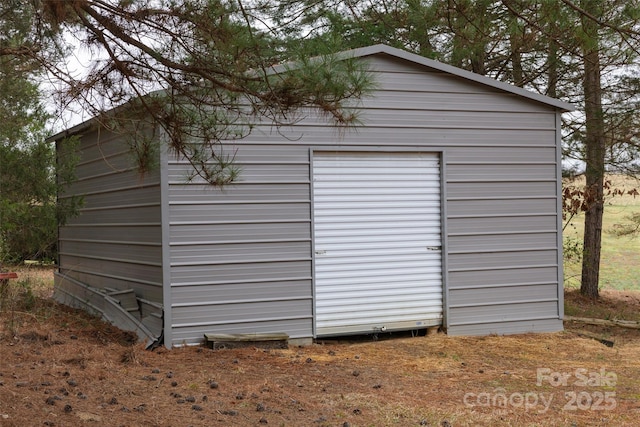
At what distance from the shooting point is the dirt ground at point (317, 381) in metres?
5.41

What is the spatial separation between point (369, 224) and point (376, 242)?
232mm

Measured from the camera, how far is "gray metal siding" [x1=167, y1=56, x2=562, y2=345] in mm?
8156

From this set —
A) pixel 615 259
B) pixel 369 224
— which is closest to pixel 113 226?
pixel 369 224

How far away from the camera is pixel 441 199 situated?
9.14 meters

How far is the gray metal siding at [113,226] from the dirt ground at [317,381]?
2.65 ft

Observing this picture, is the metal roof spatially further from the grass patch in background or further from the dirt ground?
the grass patch in background

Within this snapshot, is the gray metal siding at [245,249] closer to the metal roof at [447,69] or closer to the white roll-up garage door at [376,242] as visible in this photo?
the white roll-up garage door at [376,242]

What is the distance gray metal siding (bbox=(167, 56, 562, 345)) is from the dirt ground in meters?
0.48

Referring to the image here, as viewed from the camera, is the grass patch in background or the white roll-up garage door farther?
the grass patch in background

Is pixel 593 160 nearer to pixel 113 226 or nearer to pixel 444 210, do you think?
pixel 444 210

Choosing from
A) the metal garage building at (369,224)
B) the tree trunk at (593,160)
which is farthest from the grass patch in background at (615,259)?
the metal garage building at (369,224)

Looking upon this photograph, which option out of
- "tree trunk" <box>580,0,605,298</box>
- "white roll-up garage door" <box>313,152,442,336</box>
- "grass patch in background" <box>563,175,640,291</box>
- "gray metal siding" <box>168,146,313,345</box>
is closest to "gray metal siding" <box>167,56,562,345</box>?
"gray metal siding" <box>168,146,313,345</box>

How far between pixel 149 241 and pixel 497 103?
4.61 metres

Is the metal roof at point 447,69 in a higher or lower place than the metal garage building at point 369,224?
higher
